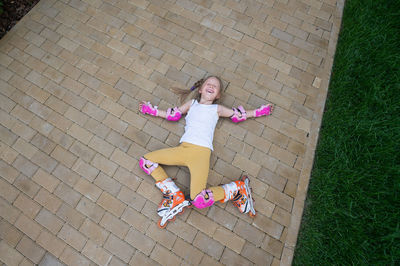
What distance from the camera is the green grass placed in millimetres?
2693

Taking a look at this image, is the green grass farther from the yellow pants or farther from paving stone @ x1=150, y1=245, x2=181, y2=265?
paving stone @ x1=150, y1=245, x2=181, y2=265

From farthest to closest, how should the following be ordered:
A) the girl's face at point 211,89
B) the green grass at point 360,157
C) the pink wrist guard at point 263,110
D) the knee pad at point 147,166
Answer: the pink wrist guard at point 263,110 < the girl's face at point 211,89 < the knee pad at point 147,166 < the green grass at point 360,157

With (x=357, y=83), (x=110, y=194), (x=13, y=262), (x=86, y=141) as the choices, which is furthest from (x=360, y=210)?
(x=13, y=262)

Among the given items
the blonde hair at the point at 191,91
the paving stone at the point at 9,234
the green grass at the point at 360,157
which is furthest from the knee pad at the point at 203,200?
the paving stone at the point at 9,234

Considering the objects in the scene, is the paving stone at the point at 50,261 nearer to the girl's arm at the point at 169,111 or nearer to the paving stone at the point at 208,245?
the paving stone at the point at 208,245

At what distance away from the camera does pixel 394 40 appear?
11.5 ft

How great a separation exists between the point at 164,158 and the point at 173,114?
1.93ft

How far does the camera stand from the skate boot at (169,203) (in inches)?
109

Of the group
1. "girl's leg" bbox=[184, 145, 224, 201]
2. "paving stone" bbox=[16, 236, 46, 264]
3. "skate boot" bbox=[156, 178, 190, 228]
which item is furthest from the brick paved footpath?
"girl's leg" bbox=[184, 145, 224, 201]

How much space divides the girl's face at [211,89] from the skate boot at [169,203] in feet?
3.66

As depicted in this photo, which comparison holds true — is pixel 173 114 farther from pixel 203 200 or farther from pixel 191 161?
pixel 203 200

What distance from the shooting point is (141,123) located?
3.29 metres

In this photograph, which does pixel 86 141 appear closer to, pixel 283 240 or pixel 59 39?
pixel 59 39

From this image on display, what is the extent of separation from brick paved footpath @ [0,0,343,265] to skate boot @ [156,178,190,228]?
126mm
